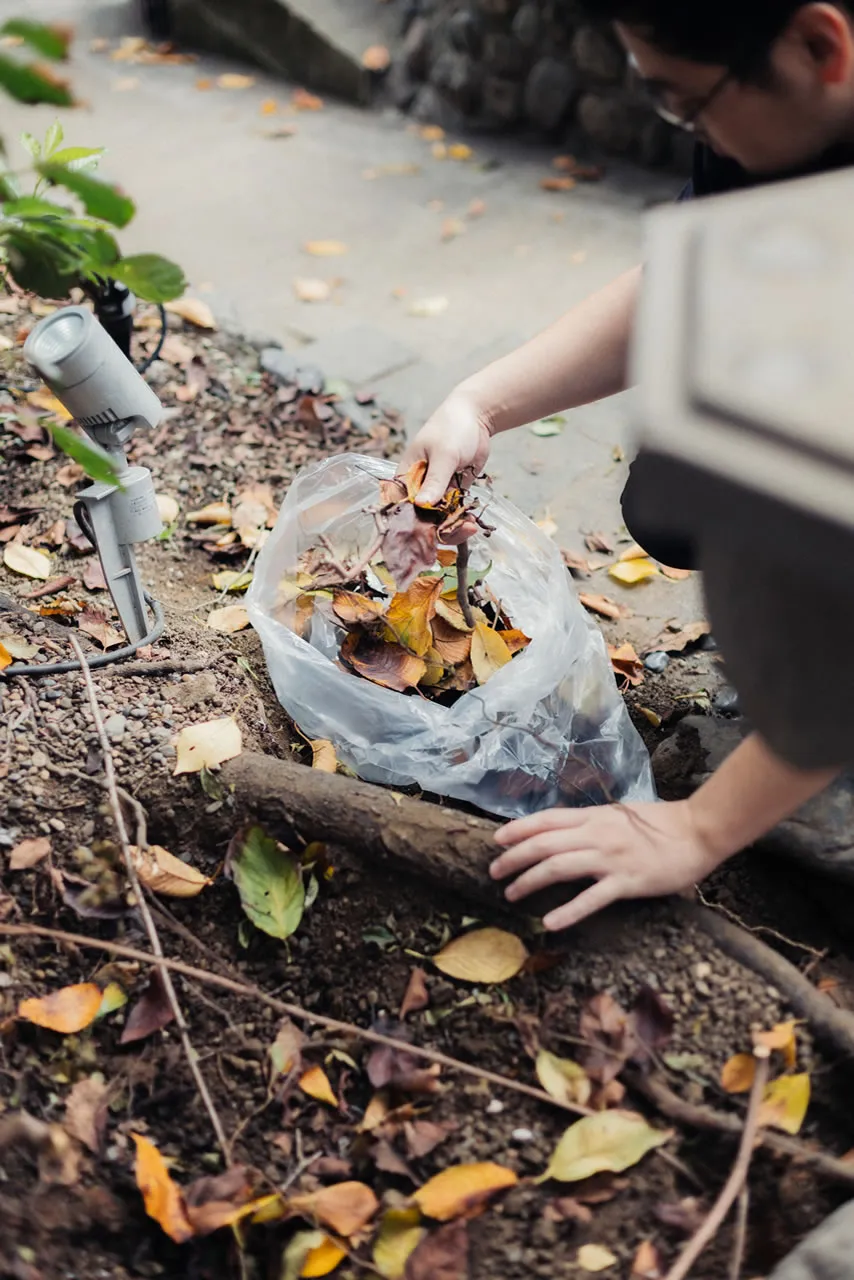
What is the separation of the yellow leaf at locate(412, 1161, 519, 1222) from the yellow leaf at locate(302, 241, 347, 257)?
8.94 ft

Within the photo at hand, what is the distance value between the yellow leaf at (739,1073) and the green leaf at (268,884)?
18.8 inches

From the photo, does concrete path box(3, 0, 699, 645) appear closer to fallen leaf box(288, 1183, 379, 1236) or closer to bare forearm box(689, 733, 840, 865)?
bare forearm box(689, 733, 840, 865)

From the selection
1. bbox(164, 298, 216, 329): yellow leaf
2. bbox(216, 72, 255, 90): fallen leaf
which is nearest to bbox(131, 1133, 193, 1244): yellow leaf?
bbox(164, 298, 216, 329): yellow leaf

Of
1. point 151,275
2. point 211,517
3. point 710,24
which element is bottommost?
point 211,517

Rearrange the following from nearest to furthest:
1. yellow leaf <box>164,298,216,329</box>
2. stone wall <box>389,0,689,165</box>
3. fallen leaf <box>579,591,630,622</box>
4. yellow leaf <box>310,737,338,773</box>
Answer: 1. yellow leaf <box>310,737,338,773</box>
2. fallen leaf <box>579,591,630,622</box>
3. yellow leaf <box>164,298,216,329</box>
4. stone wall <box>389,0,689,165</box>

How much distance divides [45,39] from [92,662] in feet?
2.82

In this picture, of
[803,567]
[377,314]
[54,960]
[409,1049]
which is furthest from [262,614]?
[377,314]

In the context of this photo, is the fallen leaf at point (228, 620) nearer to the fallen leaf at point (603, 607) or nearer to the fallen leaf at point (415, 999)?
the fallen leaf at point (603, 607)

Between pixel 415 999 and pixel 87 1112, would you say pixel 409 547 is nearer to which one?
pixel 415 999

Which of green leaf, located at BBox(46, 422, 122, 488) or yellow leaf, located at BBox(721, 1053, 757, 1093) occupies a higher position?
green leaf, located at BBox(46, 422, 122, 488)

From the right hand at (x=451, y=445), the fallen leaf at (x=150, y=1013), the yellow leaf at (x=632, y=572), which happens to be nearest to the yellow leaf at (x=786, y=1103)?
the fallen leaf at (x=150, y=1013)

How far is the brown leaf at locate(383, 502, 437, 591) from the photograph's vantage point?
131 centimetres

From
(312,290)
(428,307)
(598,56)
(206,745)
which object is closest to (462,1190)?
(206,745)

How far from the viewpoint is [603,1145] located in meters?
0.97
